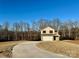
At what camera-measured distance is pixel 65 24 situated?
7350 centimetres

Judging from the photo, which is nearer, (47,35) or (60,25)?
(47,35)

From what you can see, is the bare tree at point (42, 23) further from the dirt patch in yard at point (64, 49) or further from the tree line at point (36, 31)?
the dirt patch in yard at point (64, 49)

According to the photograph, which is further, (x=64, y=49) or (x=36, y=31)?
(x=36, y=31)

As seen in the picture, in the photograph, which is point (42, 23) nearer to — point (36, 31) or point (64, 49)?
point (36, 31)

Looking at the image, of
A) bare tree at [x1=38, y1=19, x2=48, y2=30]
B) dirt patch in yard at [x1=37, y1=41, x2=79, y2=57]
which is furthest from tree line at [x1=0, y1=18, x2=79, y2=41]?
dirt patch in yard at [x1=37, y1=41, x2=79, y2=57]

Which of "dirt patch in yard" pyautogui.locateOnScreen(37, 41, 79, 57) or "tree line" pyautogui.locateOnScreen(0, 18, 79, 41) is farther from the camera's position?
"tree line" pyautogui.locateOnScreen(0, 18, 79, 41)

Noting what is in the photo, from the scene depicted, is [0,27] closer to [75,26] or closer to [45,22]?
[45,22]

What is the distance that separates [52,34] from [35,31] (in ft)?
49.5

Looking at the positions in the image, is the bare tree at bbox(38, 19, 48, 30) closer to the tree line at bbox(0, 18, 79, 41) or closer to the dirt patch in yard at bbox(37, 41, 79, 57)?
the tree line at bbox(0, 18, 79, 41)

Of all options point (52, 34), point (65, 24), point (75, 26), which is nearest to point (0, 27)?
point (52, 34)

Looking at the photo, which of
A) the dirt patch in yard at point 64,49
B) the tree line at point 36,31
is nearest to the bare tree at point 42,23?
the tree line at point 36,31

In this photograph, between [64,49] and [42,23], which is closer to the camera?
[64,49]

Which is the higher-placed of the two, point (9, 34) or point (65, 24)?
point (65, 24)

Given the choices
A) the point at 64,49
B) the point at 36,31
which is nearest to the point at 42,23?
the point at 36,31
